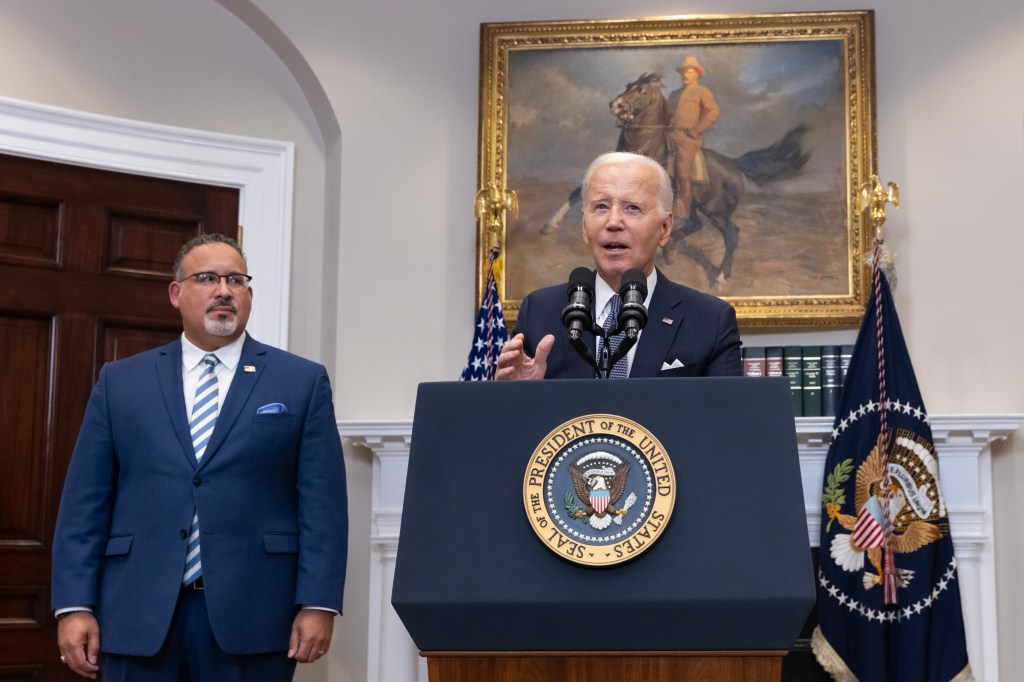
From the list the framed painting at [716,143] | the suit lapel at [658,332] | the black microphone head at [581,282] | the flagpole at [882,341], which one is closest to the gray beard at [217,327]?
the suit lapel at [658,332]

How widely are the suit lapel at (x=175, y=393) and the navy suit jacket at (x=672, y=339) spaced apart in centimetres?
104

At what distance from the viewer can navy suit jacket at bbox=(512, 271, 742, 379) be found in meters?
2.45

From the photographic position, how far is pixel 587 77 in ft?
17.1

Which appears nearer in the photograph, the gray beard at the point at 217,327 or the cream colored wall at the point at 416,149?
the gray beard at the point at 217,327

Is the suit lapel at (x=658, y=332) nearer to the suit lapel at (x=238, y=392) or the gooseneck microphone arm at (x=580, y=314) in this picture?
the gooseneck microphone arm at (x=580, y=314)

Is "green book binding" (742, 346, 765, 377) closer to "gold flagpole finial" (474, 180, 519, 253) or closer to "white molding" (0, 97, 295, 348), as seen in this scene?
"gold flagpole finial" (474, 180, 519, 253)

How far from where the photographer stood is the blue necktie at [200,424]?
9.86 feet

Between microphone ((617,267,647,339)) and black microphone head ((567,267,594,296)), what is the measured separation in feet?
0.19

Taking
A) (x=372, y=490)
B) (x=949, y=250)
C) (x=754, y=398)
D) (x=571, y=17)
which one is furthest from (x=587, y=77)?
(x=754, y=398)

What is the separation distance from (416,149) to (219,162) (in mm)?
840

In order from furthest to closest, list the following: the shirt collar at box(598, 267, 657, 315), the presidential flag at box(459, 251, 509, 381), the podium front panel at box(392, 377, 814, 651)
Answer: the presidential flag at box(459, 251, 509, 381), the shirt collar at box(598, 267, 657, 315), the podium front panel at box(392, 377, 814, 651)

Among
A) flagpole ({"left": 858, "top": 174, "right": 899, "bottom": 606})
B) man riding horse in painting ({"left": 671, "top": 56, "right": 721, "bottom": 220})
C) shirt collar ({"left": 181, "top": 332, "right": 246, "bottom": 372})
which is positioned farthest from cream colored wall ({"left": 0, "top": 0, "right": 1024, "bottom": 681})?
shirt collar ({"left": 181, "top": 332, "right": 246, "bottom": 372})

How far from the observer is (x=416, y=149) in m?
5.25

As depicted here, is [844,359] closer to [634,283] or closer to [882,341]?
[882,341]
